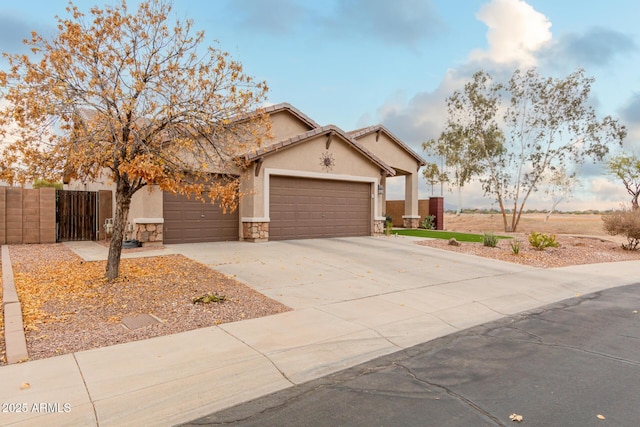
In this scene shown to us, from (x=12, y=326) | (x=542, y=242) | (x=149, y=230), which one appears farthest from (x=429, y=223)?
(x=12, y=326)

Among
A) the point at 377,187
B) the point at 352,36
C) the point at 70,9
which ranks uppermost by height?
the point at 352,36

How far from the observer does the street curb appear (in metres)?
4.63

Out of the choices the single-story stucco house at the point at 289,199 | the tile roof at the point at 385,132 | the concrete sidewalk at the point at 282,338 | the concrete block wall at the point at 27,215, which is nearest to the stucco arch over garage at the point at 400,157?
the tile roof at the point at 385,132

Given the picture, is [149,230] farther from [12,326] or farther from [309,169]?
[12,326]

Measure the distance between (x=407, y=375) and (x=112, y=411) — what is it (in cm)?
294

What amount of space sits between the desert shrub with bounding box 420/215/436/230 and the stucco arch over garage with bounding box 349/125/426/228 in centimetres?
59

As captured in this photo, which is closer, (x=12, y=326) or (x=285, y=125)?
(x=12, y=326)

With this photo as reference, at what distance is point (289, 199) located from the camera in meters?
15.4

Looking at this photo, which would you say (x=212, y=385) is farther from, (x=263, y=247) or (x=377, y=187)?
(x=377, y=187)

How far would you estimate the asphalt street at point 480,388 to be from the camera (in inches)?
137

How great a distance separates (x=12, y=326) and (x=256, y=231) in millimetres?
9279

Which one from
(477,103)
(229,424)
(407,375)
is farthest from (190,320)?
(477,103)

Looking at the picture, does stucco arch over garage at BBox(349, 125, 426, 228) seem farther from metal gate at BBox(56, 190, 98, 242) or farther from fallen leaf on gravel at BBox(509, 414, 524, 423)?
fallen leaf on gravel at BBox(509, 414, 524, 423)

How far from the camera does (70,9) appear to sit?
7027 millimetres
